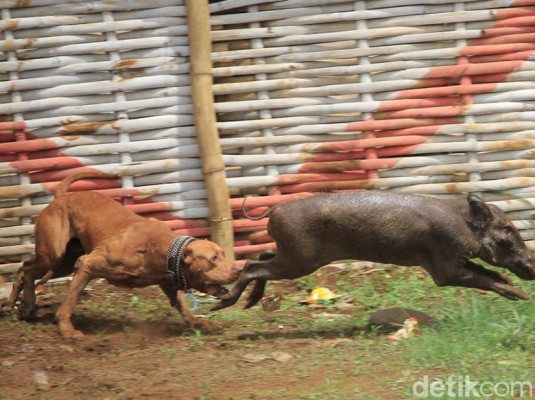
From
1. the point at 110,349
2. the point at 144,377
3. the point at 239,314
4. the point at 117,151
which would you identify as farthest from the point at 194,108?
the point at 144,377

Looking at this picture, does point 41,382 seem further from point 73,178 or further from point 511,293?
point 511,293

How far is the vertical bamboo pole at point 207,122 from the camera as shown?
778 cm

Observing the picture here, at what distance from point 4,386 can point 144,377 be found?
83 centimetres

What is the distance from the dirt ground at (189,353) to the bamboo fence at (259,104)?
0.87 metres

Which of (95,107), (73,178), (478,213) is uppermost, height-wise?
(95,107)

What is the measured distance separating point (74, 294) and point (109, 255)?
0.37m

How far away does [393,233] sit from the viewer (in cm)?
649

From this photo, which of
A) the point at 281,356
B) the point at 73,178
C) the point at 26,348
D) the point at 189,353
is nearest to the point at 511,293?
the point at 281,356

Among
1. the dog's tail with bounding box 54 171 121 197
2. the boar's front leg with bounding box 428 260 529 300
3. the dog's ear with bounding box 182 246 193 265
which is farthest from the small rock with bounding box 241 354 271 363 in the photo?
the dog's tail with bounding box 54 171 121 197

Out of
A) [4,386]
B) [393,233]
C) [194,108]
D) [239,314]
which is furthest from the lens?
[194,108]

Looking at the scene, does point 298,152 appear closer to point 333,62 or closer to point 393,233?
point 333,62

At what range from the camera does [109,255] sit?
22.5 feet
